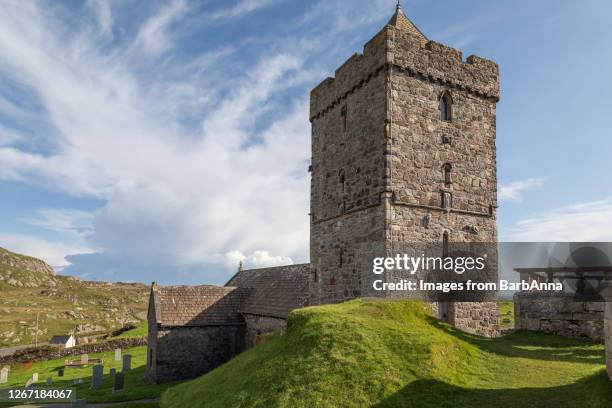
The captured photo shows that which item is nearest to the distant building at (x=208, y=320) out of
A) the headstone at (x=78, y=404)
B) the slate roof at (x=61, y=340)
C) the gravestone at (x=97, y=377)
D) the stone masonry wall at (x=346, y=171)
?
the gravestone at (x=97, y=377)

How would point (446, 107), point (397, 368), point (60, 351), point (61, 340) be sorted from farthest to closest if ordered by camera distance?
point (61, 340) → point (60, 351) → point (446, 107) → point (397, 368)

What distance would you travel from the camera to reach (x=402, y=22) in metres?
19.6

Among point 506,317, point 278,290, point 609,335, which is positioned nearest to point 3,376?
point 278,290

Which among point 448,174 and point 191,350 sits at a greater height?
point 448,174

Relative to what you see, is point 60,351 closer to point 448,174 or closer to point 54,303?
point 448,174

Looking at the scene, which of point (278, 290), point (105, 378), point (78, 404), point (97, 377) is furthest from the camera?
point (105, 378)

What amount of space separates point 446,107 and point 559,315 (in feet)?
30.6

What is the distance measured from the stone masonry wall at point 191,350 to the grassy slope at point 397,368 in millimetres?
11275

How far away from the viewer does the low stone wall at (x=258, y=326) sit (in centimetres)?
2477

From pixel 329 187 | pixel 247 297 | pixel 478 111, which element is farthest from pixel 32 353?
pixel 478 111

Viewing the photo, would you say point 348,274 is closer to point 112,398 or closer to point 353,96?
point 353,96

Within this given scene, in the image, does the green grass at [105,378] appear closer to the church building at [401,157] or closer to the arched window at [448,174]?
the church building at [401,157]

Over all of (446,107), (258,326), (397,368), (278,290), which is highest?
(446,107)

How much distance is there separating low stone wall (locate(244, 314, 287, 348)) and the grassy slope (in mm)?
9475
